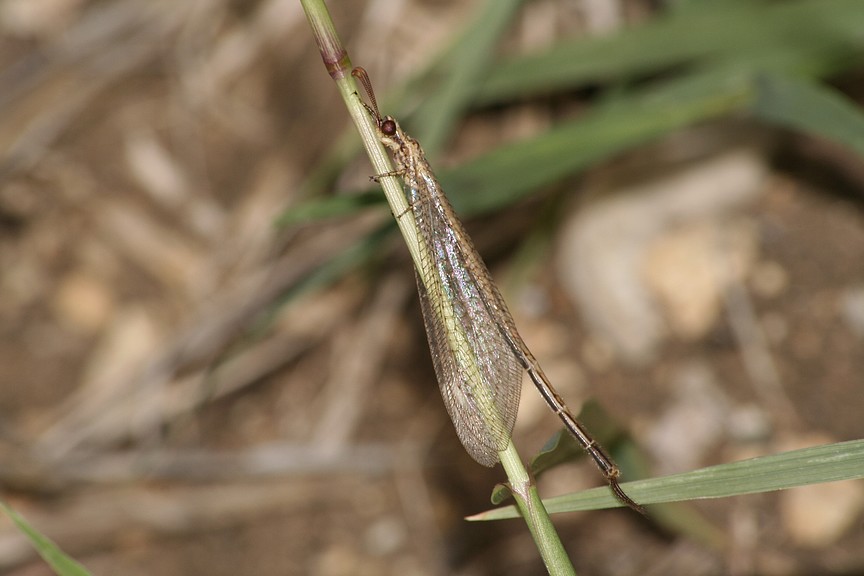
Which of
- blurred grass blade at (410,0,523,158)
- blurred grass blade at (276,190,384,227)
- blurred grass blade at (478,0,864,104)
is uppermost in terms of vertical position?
blurred grass blade at (478,0,864,104)

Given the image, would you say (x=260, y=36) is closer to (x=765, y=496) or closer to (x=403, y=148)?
(x=403, y=148)

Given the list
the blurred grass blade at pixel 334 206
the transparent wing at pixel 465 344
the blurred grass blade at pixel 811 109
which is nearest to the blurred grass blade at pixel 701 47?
the blurred grass blade at pixel 811 109

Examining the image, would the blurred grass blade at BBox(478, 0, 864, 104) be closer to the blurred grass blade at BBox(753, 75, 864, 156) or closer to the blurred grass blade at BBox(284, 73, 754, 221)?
the blurred grass blade at BBox(284, 73, 754, 221)

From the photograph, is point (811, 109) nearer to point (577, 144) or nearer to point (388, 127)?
point (577, 144)

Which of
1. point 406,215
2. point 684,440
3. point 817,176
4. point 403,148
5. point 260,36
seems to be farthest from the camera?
point 260,36

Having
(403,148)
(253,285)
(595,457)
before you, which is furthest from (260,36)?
(595,457)

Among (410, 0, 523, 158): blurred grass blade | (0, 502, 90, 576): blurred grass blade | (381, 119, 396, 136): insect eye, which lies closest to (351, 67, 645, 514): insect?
(381, 119, 396, 136): insect eye
